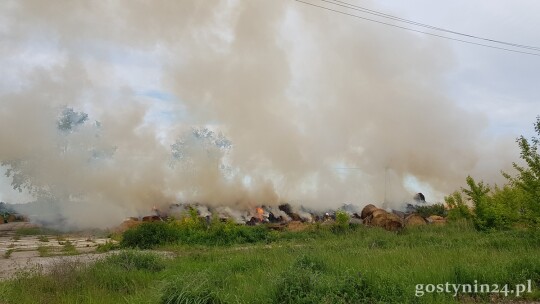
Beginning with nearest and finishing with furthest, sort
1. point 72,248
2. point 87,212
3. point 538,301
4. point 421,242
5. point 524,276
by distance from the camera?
1. point 538,301
2. point 524,276
3. point 421,242
4. point 72,248
5. point 87,212

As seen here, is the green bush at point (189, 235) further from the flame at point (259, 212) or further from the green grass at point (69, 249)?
the flame at point (259, 212)

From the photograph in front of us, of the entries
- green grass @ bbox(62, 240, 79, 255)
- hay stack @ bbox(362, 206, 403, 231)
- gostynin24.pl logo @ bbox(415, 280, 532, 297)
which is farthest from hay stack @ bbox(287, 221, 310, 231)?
gostynin24.pl logo @ bbox(415, 280, 532, 297)

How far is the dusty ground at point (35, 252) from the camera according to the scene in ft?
44.5

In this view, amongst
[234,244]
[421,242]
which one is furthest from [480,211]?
[234,244]

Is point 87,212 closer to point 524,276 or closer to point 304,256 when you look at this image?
point 304,256

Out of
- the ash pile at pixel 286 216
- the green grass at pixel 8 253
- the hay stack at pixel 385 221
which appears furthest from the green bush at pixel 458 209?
the green grass at pixel 8 253

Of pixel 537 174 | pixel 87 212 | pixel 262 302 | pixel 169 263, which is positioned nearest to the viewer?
pixel 262 302

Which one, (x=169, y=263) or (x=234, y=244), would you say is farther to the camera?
(x=234, y=244)

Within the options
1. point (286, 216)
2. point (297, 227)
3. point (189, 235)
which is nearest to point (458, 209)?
point (297, 227)

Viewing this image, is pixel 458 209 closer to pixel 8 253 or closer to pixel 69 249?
pixel 69 249

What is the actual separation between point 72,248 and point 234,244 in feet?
23.7

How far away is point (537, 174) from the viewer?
15156 millimetres

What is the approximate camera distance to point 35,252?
17594mm

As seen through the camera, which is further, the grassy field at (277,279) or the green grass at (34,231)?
the green grass at (34,231)
